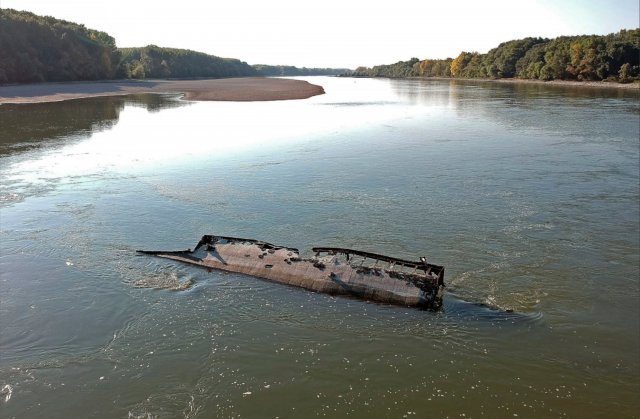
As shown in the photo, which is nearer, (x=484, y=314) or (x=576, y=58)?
(x=484, y=314)

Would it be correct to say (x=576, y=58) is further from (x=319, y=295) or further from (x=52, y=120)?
(x=319, y=295)

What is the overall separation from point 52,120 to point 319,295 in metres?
54.0

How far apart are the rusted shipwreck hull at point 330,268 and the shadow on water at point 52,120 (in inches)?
1137

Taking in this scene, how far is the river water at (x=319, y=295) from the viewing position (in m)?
11.6

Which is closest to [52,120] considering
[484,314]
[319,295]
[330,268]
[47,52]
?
[330,268]

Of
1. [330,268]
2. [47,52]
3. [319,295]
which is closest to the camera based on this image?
[319,295]

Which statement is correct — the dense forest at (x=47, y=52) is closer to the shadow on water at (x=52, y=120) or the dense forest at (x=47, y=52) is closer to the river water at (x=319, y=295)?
the shadow on water at (x=52, y=120)

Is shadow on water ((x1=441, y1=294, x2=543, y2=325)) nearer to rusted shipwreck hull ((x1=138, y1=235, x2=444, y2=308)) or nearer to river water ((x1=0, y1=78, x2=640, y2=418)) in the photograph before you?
river water ((x1=0, y1=78, x2=640, y2=418))

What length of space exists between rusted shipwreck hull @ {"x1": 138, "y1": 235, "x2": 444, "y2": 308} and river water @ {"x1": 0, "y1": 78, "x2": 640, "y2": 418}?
416 millimetres

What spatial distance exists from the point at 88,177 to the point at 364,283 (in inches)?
898

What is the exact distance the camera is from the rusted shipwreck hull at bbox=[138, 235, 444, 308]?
15.2 metres

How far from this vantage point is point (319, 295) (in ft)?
52.2

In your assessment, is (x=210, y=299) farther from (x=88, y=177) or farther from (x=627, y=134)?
(x=627, y=134)

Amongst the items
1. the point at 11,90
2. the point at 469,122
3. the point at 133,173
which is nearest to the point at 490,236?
the point at 133,173
